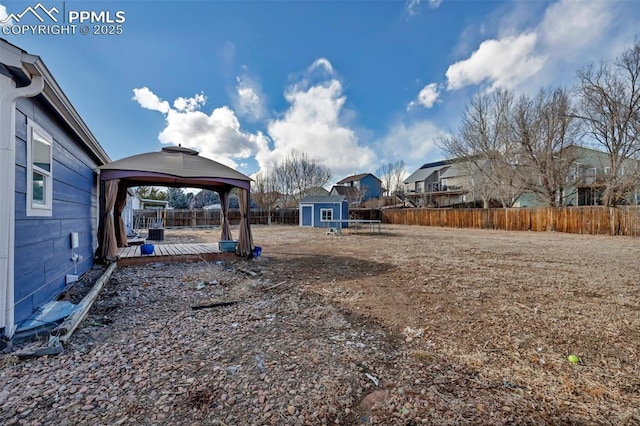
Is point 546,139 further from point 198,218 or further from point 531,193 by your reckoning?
point 198,218

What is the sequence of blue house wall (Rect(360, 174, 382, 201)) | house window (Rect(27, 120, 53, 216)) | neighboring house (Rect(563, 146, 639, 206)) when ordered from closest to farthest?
house window (Rect(27, 120, 53, 216)), neighboring house (Rect(563, 146, 639, 206)), blue house wall (Rect(360, 174, 382, 201))

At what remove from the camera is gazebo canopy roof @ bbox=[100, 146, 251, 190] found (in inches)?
236

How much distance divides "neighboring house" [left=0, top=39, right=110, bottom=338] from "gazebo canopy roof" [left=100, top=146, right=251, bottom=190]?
959mm

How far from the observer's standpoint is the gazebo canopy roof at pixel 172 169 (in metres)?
6.00

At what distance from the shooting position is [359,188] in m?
41.1

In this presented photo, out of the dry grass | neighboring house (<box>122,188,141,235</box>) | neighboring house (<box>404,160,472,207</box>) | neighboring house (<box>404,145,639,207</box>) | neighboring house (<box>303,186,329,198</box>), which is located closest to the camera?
the dry grass

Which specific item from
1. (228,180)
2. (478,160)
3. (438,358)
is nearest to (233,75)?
(228,180)

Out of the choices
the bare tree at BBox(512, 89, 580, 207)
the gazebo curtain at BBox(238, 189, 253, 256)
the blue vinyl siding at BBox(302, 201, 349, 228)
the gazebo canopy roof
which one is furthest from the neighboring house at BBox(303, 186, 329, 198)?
the gazebo curtain at BBox(238, 189, 253, 256)

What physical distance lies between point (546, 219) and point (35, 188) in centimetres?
2175

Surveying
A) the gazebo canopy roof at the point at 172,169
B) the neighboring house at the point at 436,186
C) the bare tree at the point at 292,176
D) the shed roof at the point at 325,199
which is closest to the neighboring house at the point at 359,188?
the neighboring house at the point at 436,186

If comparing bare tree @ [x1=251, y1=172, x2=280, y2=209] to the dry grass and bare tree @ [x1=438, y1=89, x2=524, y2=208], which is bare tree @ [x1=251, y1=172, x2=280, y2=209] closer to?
bare tree @ [x1=438, y1=89, x2=524, y2=208]

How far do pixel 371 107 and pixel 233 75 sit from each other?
888cm

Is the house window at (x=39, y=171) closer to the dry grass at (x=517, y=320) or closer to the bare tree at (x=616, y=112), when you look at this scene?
the dry grass at (x=517, y=320)

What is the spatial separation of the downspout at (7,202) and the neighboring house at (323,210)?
1745 centimetres
